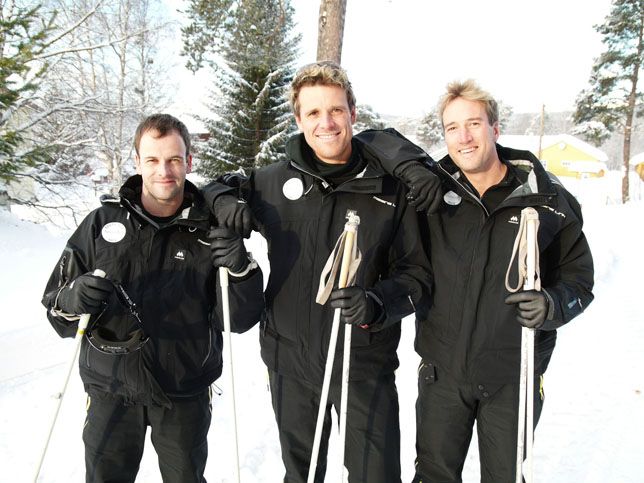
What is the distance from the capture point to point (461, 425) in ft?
8.65

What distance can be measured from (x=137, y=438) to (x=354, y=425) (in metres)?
1.16

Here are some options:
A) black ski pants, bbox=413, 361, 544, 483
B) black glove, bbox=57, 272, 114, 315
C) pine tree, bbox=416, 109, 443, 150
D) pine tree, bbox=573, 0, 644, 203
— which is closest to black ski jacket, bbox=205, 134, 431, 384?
black ski pants, bbox=413, 361, 544, 483

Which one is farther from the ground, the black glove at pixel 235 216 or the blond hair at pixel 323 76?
the blond hair at pixel 323 76

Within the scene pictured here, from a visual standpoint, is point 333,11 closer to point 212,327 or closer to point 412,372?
point 412,372

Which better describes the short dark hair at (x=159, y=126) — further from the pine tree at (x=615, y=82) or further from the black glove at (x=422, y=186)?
the pine tree at (x=615, y=82)

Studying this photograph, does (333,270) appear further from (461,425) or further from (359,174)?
(461,425)

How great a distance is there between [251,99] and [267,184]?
13.0 metres

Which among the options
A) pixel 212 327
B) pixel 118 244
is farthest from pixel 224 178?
pixel 212 327

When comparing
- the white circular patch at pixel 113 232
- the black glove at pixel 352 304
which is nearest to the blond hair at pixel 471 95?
the black glove at pixel 352 304

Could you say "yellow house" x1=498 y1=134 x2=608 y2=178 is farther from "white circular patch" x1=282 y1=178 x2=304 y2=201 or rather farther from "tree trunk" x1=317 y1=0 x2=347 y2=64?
"white circular patch" x1=282 y1=178 x2=304 y2=201

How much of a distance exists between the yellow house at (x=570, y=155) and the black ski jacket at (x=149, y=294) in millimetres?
54994

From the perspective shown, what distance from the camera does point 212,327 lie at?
8.80ft

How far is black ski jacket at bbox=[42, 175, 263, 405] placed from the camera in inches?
96.6

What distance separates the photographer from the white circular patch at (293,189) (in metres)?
2.58
